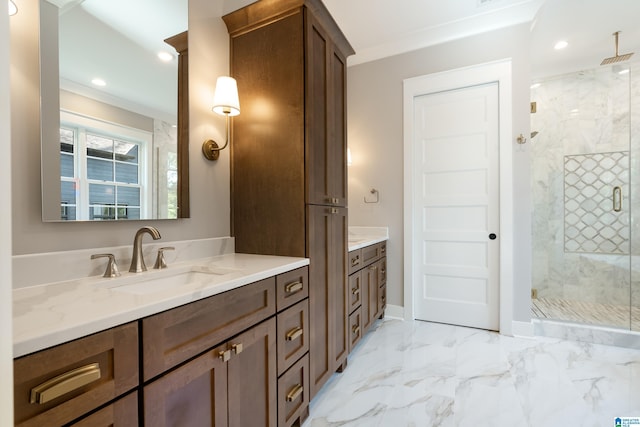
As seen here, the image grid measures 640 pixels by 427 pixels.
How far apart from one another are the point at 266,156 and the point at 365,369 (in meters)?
1.61

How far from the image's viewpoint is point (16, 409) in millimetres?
512

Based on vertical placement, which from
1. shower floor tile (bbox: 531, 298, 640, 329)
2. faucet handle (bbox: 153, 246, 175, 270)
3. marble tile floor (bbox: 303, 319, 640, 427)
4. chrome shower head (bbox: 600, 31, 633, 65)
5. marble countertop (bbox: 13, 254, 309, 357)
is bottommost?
marble tile floor (bbox: 303, 319, 640, 427)

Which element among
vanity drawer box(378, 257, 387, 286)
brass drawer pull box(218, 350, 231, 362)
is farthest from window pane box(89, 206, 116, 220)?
vanity drawer box(378, 257, 387, 286)

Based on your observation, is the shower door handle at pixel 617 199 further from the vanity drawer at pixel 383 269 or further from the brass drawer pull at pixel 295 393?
the brass drawer pull at pixel 295 393

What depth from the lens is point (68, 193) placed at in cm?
104

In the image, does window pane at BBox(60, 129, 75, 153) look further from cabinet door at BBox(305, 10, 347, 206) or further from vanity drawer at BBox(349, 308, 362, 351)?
vanity drawer at BBox(349, 308, 362, 351)

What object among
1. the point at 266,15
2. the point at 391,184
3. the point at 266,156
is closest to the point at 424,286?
the point at 391,184

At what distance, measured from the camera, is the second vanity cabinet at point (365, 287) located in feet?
6.99

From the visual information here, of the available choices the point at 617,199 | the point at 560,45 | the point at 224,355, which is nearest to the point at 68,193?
the point at 224,355

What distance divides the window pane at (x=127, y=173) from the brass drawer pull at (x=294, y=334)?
991 mm

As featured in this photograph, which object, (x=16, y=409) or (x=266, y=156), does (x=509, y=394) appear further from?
(x=16, y=409)

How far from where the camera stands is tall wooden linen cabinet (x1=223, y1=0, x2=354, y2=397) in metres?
1.51

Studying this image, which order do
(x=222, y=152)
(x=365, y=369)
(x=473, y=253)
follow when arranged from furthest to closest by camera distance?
(x=473, y=253) < (x=365, y=369) < (x=222, y=152)

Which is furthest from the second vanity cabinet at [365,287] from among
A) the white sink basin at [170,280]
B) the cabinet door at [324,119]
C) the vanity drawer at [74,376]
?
the vanity drawer at [74,376]
